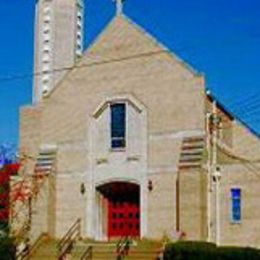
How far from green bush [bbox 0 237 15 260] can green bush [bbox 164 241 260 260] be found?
774 cm

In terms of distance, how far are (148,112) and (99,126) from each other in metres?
2.82

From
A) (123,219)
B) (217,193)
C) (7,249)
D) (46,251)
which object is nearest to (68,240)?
(46,251)

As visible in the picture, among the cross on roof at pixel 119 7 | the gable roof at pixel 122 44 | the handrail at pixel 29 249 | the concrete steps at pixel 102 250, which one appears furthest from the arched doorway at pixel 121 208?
the cross on roof at pixel 119 7

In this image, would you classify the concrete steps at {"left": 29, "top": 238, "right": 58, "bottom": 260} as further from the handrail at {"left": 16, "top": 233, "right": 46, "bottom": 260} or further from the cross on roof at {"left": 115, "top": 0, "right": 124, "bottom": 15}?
the cross on roof at {"left": 115, "top": 0, "right": 124, "bottom": 15}

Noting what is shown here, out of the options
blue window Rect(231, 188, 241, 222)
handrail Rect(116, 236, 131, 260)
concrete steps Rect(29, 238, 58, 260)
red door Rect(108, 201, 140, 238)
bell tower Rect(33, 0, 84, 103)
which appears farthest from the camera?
bell tower Rect(33, 0, 84, 103)

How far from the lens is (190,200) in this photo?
107ft

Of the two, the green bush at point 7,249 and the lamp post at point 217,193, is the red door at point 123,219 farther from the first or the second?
the green bush at point 7,249

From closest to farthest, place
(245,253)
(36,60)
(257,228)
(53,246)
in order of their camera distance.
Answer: (245,253)
(257,228)
(53,246)
(36,60)

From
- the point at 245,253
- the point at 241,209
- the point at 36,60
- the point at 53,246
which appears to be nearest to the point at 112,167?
the point at 53,246

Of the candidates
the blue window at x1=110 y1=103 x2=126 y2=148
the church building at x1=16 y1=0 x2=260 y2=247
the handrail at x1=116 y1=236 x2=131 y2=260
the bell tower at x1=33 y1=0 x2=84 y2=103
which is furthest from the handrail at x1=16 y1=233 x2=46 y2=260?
the bell tower at x1=33 y1=0 x2=84 y2=103

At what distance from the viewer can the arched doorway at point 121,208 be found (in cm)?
3603

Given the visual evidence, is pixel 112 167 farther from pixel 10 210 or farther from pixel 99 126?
pixel 10 210

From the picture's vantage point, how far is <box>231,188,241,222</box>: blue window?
32531 millimetres

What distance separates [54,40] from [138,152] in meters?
18.8
